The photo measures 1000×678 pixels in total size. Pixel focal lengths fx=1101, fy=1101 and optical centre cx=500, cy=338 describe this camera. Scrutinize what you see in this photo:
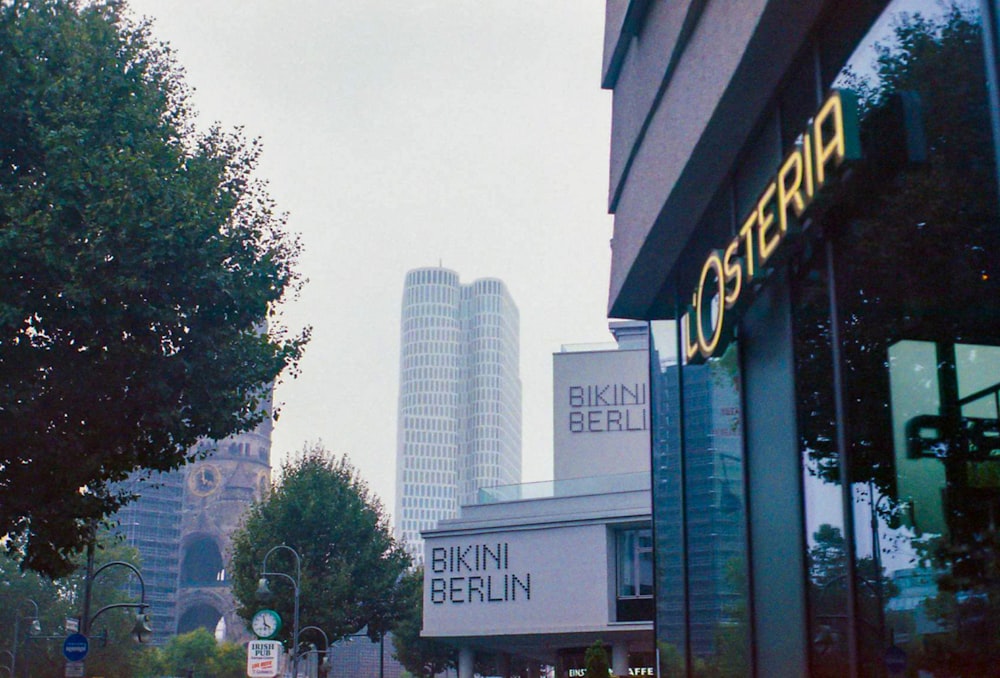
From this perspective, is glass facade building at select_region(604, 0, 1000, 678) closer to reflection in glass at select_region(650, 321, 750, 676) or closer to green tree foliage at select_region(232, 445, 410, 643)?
reflection in glass at select_region(650, 321, 750, 676)

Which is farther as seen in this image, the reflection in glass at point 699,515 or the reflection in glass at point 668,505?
the reflection in glass at point 668,505

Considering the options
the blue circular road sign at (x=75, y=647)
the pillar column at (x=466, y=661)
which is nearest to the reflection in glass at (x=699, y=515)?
the blue circular road sign at (x=75, y=647)

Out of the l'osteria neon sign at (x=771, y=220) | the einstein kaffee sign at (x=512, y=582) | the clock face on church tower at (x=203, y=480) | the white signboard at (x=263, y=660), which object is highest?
the clock face on church tower at (x=203, y=480)

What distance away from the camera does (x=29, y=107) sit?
1733cm

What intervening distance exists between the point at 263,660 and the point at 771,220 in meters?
18.2

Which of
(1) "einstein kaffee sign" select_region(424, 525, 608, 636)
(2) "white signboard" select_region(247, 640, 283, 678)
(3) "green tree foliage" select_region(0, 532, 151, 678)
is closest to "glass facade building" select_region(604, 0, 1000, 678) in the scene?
(2) "white signboard" select_region(247, 640, 283, 678)

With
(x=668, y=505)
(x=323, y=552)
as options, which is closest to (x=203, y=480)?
(x=323, y=552)

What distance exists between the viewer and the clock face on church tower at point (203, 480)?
15438cm

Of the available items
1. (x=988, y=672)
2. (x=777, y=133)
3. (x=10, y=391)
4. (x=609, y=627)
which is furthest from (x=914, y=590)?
(x=609, y=627)

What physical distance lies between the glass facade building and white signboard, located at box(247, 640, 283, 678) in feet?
39.2

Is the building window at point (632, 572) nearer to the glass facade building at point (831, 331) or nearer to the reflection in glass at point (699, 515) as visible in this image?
the reflection in glass at point (699, 515)

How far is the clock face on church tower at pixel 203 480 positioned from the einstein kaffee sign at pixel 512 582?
116m

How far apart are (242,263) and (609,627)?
25.7 meters

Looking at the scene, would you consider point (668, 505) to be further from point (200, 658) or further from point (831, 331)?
point (200, 658)
